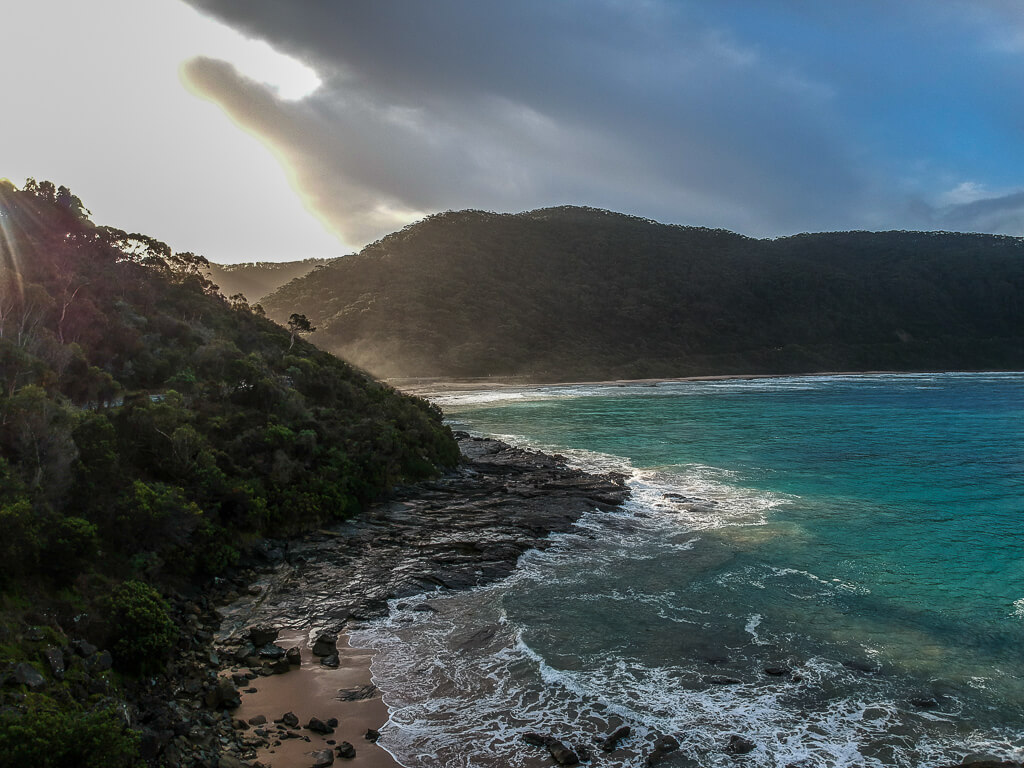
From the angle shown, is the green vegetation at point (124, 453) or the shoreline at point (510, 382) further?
the shoreline at point (510, 382)

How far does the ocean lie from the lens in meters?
8.55

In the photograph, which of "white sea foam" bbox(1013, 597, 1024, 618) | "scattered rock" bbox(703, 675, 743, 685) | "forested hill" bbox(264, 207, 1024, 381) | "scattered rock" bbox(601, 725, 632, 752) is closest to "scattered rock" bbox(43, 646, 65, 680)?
"scattered rock" bbox(601, 725, 632, 752)

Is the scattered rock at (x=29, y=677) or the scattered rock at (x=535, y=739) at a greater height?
the scattered rock at (x=29, y=677)

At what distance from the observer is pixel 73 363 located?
55.7 ft

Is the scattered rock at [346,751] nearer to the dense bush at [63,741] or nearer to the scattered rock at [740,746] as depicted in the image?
the dense bush at [63,741]

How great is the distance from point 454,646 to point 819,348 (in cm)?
13054

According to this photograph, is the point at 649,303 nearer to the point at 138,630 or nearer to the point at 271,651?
the point at 271,651

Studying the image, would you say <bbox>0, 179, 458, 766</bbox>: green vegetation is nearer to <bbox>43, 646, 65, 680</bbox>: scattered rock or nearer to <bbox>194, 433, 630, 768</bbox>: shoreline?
<bbox>43, 646, 65, 680</bbox>: scattered rock

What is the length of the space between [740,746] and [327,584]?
9036 millimetres

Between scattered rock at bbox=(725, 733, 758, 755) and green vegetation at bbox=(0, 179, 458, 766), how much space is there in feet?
23.9

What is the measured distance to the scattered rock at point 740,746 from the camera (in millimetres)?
8195

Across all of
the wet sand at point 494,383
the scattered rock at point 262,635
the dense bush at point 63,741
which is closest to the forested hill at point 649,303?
the wet sand at point 494,383

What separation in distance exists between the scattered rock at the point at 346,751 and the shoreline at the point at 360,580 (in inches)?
1.9

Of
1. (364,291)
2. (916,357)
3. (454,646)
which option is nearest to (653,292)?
(916,357)
